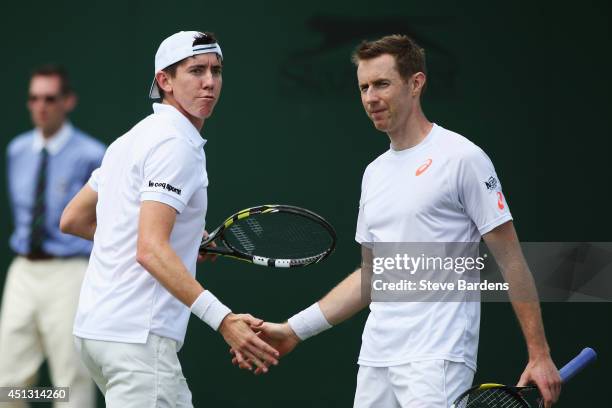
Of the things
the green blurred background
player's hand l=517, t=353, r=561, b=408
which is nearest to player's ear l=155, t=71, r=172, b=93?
player's hand l=517, t=353, r=561, b=408

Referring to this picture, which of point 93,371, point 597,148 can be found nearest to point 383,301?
point 93,371

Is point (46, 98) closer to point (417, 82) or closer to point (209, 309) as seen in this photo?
point (417, 82)

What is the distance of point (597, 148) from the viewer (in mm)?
5828

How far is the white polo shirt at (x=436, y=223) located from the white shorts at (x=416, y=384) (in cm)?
2

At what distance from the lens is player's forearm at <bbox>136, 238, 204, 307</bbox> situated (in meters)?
3.46

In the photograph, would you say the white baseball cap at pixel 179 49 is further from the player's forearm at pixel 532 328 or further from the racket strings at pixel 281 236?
the player's forearm at pixel 532 328

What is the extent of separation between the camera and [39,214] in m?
5.45

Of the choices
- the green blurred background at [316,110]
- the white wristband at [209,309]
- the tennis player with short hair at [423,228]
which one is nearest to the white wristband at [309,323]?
the tennis player with short hair at [423,228]

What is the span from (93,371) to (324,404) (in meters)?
2.20

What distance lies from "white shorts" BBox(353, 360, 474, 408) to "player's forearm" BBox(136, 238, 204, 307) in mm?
651

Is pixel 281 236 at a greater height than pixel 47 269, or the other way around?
pixel 281 236

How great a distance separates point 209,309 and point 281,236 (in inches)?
36.5
